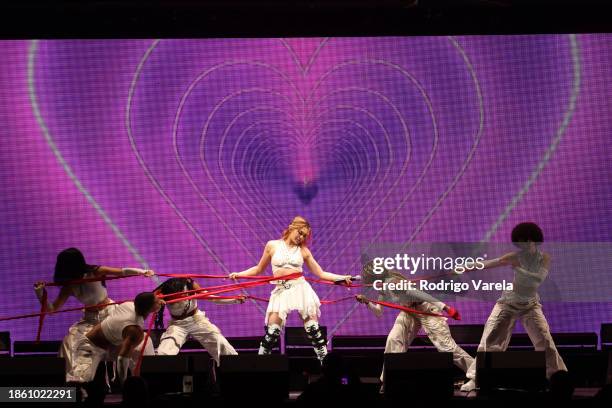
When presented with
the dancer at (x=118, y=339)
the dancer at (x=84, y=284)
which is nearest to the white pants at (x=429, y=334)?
the dancer at (x=118, y=339)

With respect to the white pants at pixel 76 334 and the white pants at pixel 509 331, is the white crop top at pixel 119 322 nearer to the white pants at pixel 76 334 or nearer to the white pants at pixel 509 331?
the white pants at pixel 76 334

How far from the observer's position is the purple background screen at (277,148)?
33.0 feet

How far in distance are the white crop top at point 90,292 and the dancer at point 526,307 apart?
388cm

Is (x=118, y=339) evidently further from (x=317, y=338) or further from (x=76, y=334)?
(x=317, y=338)

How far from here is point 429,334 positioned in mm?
8477

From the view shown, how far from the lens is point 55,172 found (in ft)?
33.4

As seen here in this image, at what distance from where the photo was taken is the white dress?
870 centimetres

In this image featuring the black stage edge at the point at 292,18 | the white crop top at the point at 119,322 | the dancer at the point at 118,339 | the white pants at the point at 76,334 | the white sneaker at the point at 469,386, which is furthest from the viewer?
the black stage edge at the point at 292,18

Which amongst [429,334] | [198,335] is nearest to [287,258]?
[198,335]

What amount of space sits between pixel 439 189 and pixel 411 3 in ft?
7.39

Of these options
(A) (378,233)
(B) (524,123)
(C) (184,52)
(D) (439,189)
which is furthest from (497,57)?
(C) (184,52)

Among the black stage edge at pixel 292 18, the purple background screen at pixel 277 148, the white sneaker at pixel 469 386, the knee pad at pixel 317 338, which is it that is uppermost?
the black stage edge at pixel 292 18

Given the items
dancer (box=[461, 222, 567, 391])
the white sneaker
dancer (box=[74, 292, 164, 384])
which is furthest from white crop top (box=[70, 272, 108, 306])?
dancer (box=[461, 222, 567, 391])

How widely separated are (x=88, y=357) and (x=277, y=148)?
11.8 ft
